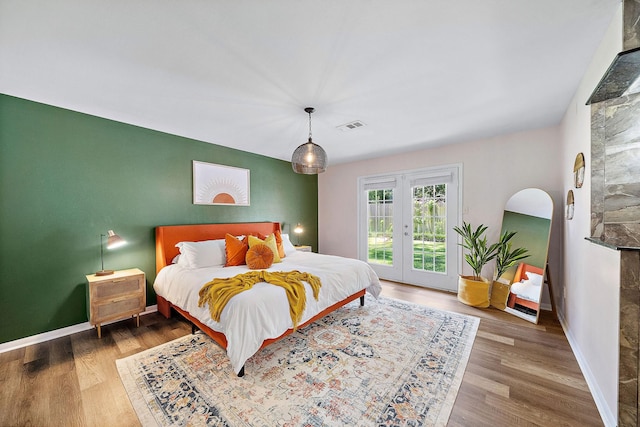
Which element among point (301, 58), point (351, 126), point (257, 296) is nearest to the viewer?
point (301, 58)

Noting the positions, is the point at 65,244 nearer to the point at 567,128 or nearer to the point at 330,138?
the point at 330,138

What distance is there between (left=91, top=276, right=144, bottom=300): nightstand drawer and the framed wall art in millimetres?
1335

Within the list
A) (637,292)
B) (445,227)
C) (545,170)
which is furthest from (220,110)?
(545,170)

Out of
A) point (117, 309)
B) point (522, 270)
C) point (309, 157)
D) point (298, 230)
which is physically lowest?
point (117, 309)

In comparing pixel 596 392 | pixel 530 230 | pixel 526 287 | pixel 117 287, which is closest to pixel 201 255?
pixel 117 287

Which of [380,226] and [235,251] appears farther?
[380,226]

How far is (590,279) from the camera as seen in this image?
1886mm

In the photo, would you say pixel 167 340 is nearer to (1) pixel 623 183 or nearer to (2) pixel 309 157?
(2) pixel 309 157

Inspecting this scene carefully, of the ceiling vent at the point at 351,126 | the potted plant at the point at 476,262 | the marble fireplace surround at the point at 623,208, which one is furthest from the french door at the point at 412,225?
the marble fireplace surround at the point at 623,208

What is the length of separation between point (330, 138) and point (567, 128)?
2717 mm

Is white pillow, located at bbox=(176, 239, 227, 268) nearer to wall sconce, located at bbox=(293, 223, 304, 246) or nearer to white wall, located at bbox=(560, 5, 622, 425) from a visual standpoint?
wall sconce, located at bbox=(293, 223, 304, 246)

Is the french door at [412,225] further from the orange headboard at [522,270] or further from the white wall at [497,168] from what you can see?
the orange headboard at [522,270]

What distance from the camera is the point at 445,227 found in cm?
405

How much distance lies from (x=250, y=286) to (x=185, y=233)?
5.84ft
